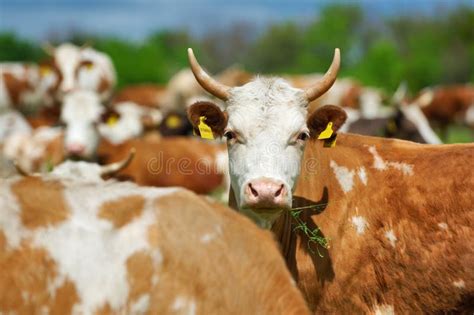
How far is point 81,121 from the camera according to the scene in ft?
41.3

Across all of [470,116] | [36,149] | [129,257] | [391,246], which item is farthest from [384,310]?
[470,116]

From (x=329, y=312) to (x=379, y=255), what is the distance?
1.64 ft

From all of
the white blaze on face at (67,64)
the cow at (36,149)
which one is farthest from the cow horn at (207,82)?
the white blaze on face at (67,64)

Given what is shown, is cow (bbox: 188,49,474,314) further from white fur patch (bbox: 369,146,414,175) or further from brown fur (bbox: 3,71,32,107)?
brown fur (bbox: 3,71,32,107)

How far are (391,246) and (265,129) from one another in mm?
1148

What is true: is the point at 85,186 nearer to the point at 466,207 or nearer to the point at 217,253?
the point at 217,253

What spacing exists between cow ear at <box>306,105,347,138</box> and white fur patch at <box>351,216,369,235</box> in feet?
2.00

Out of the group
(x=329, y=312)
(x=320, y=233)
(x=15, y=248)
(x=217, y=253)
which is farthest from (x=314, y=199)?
(x=15, y=248)

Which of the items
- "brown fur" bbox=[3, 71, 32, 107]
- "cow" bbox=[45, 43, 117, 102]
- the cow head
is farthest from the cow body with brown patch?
"brown fur" bbox=[3, 71, 32, 107]

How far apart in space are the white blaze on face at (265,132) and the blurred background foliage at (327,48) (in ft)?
139

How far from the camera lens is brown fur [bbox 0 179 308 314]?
3119mm

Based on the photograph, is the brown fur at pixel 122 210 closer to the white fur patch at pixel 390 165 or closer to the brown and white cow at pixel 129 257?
the brown and white cow at pixel 129 257

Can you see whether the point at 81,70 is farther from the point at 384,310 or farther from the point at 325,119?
the point at 384,310

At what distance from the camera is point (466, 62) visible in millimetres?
70438
